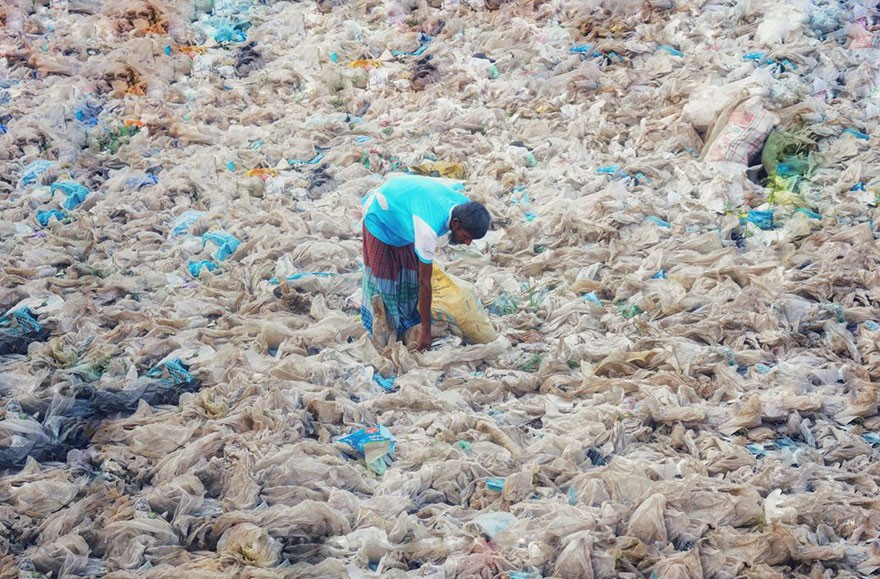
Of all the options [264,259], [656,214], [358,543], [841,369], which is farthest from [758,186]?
[358,543]

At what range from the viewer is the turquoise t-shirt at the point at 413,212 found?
4324 mm

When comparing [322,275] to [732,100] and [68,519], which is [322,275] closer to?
[68,519]

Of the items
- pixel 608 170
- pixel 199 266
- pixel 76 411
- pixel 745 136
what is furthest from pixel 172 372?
pixel 745 136

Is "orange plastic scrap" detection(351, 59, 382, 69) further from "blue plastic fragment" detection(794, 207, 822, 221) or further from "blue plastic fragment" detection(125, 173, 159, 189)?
"blue plastic fragment" detection(794, 207, 822, 221)

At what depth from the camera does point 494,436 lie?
4.14 metres

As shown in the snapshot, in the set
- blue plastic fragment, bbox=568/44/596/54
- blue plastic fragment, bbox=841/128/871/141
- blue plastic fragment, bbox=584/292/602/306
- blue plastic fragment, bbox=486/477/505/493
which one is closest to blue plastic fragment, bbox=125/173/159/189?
blue plastic fragment, bbox=584/292/602/306

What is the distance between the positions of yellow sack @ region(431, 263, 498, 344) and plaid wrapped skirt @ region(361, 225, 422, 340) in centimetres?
12

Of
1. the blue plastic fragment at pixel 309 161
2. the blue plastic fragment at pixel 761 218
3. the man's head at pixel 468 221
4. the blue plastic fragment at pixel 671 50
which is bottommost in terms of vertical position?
the blue plastic fragment at pixel 309 161

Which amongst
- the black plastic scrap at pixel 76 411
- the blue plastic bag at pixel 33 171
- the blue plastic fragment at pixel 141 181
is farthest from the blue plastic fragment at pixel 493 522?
the blue plastic bag at pixel 33 171

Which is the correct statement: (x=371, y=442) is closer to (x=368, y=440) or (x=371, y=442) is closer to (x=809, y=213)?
(x=368, y=440)

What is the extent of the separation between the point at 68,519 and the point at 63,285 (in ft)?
7.92

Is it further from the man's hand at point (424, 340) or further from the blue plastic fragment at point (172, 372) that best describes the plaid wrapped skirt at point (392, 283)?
the blue plastic fragment at point (172, 372)

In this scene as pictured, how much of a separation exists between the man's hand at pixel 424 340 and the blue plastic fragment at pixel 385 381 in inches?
9.7

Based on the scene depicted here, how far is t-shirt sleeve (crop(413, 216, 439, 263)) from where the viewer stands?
431 centimetres
